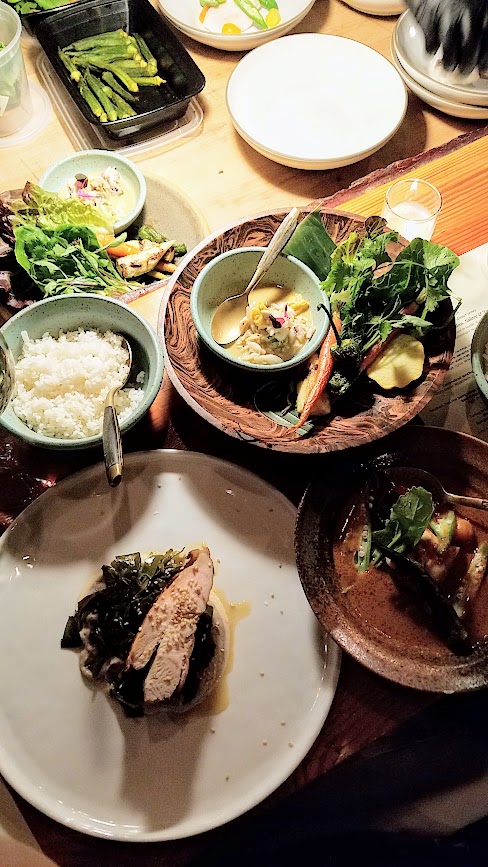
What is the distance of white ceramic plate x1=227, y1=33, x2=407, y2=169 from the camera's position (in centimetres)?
204

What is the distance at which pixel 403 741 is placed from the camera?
1354 mm

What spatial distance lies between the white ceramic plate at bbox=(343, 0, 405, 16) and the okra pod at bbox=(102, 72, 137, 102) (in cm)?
92

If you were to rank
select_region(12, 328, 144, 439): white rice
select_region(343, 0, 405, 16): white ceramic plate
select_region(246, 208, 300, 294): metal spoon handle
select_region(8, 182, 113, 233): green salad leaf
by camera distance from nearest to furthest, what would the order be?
select_region(12, 328, 144, 439): white rice
select_region(246, 208, 300, 294): metal spoon handle
select_region(8, 182, 113, 233): green salad leaf
select_region(343, 0, 405, 16): white ceramic plate

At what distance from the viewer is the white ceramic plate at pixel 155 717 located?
1.08 metres

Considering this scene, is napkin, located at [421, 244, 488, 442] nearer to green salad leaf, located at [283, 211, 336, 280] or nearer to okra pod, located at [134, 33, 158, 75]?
green salad leaf, located at [283, 211, 336, 280]

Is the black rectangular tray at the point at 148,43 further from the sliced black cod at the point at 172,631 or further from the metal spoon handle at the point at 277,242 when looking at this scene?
the sliced black cod at the point at 172,631

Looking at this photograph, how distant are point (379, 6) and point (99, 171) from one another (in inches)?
48.2

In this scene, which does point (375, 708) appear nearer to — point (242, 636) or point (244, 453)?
point (242, 636)

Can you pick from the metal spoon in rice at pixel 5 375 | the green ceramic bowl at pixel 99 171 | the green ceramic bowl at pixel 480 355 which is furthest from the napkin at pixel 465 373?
the green ceramic bowl at pixel 99 171

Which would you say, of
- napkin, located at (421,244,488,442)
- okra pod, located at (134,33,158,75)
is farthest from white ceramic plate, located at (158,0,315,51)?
napkin, located at (421,244,488,442)

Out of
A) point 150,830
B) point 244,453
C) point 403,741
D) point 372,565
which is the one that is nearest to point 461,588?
point 372,565

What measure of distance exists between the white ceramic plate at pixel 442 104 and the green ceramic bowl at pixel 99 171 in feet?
2.96

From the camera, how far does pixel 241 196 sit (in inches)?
80.3

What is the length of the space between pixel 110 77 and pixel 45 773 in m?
2.09
